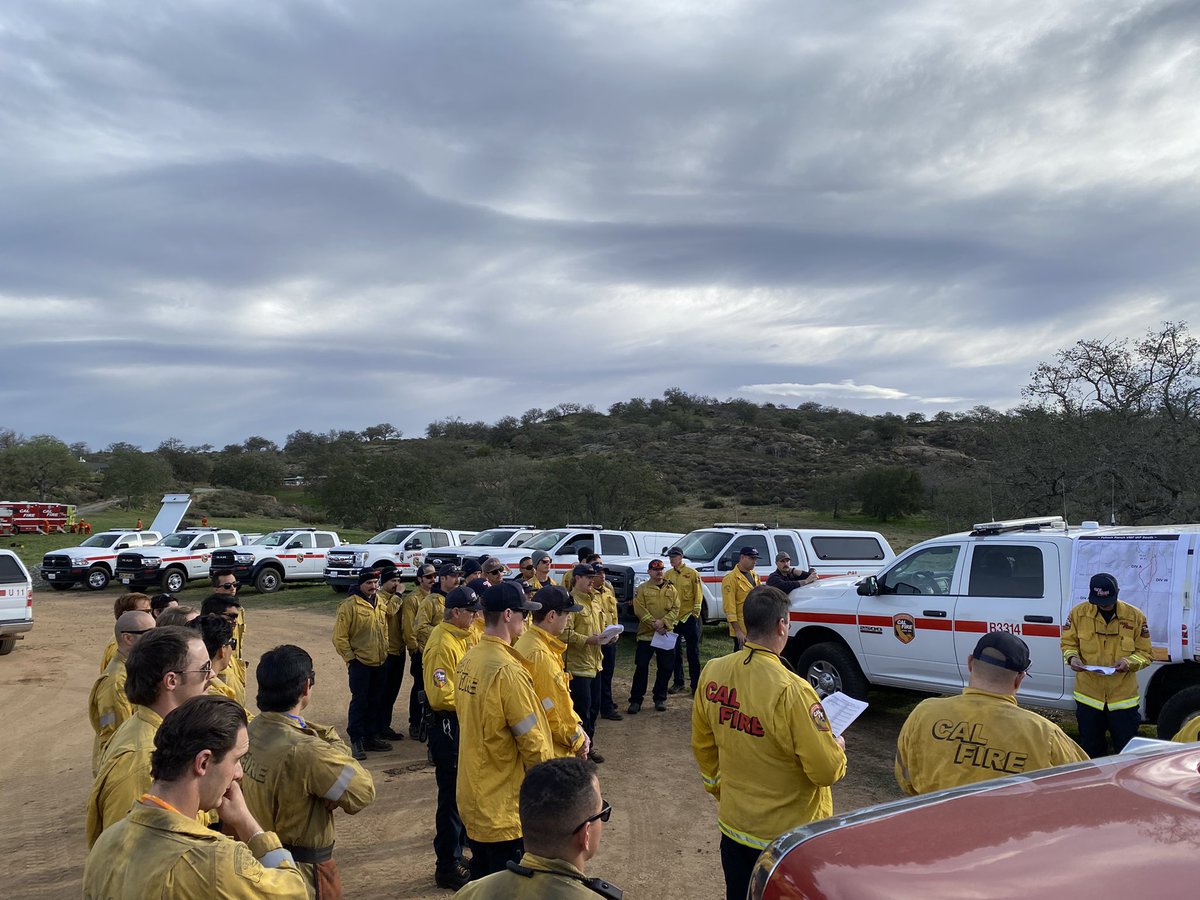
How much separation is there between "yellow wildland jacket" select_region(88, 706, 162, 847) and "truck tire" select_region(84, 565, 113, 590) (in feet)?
79.7

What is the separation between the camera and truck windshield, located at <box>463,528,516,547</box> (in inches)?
832

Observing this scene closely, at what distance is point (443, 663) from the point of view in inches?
228

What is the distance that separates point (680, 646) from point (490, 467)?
2724 cm

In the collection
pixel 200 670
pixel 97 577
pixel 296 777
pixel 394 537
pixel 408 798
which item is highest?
pixel 200 670

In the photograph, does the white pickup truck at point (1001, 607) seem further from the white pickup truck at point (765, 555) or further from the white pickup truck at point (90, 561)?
the white pickup truck at point (90, 561)

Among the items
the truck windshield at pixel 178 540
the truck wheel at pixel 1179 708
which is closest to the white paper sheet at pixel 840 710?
the truck wheel at pixel 1179 708

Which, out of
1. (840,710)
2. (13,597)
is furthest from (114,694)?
(13,597)

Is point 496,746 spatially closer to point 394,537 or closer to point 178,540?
point 394,537

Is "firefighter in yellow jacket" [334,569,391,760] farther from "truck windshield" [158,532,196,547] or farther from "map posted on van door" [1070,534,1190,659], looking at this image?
"truck windshield" [158,532,196,547]

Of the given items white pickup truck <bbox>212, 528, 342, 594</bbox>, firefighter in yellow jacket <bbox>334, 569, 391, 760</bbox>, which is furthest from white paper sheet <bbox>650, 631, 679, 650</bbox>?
white pickup truck <bbox>212, 528, 342, 594</bbox>

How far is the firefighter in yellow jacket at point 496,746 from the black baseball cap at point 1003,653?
2073 mm

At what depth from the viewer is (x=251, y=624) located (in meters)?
17.2

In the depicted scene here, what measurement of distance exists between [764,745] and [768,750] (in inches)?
1.0

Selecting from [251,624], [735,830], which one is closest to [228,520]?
[251,624]
